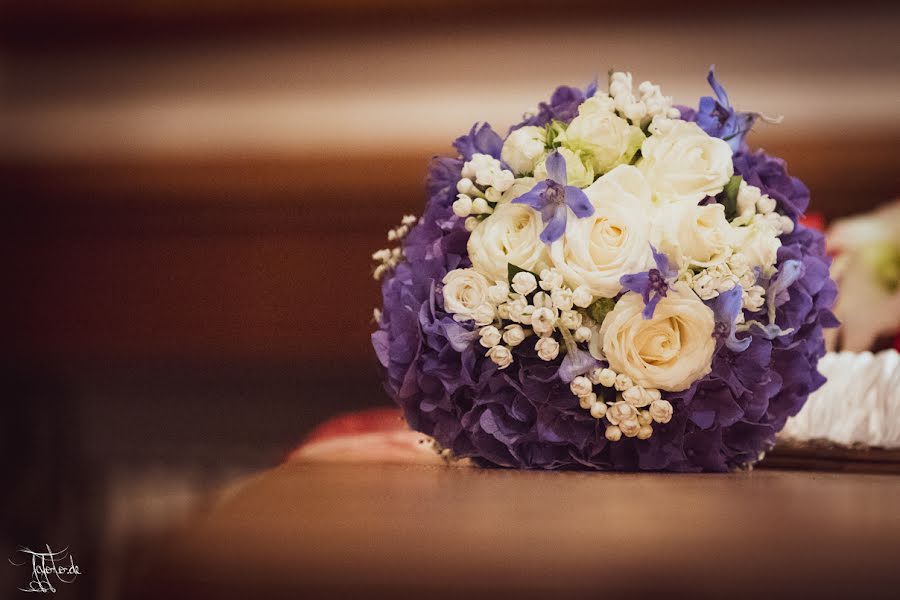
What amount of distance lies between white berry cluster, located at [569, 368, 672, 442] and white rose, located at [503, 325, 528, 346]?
0.16 ft

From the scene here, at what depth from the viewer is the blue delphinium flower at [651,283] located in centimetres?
71

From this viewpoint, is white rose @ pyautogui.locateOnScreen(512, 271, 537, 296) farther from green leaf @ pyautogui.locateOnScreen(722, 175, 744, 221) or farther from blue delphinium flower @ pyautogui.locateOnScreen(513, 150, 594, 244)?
green leaf @ pyautogui.locateOnScreen(722, 175, 744, 221)

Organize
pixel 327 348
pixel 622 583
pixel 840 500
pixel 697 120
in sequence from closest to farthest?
1. pixel 622 583
2. pixel 840 500
3. pixel 697 120
4. pixel 327 348

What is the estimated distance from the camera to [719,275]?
73cm

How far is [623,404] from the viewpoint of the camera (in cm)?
73

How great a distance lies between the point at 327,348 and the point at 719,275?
2.24 metres

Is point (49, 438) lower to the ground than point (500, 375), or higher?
lower

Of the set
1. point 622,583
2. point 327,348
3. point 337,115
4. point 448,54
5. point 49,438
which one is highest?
point 448,54

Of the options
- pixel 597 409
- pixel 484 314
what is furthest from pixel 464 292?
pixel 597 409

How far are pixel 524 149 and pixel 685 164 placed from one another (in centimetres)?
13

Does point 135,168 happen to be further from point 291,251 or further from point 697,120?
point 697,120

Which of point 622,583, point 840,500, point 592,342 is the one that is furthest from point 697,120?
point 622,583

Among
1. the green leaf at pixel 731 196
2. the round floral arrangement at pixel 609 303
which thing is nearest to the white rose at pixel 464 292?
the round floral arrangement at pixel 609 303

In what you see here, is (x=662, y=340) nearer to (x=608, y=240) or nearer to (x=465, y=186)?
(x=608, y=240)
